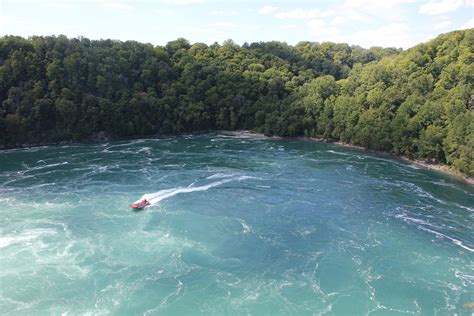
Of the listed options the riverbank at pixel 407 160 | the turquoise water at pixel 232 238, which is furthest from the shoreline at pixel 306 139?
the turquoise water at pixel 232 238

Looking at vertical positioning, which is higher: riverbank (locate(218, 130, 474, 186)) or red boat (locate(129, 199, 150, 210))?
riverbank (locate(218, 130, 474, 186))

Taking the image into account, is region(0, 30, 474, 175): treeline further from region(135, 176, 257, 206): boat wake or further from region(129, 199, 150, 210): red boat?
region(129, 199, 150, 210): red boat

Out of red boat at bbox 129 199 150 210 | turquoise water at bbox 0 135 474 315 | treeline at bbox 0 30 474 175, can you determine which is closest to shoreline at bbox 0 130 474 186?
treeline at bbox 0 30 474 175

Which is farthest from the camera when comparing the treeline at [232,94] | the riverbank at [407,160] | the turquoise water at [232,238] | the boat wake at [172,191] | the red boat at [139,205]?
the treeline at [232,94]

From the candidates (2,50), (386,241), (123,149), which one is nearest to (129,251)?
(386,241)

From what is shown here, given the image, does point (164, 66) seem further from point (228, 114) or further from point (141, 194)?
point (141, 194)

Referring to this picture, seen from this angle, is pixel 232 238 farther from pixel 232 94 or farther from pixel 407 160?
pixel 232 94

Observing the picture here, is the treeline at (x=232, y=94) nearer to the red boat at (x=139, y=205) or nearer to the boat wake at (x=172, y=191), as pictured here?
the boat wake at (x=172, y=191)
